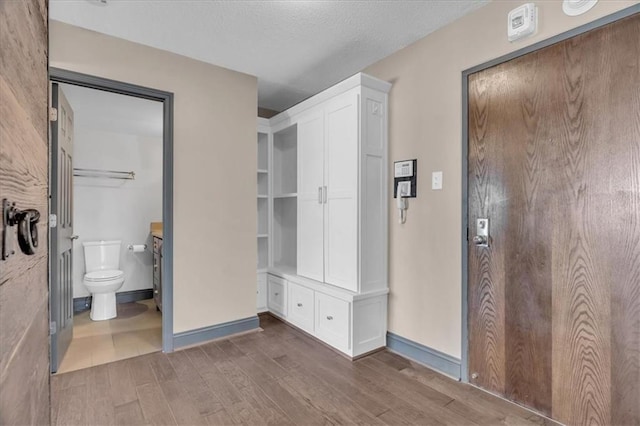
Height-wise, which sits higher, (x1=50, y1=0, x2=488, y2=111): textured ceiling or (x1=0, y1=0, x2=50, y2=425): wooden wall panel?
(x1=50, y1=0, x2=488, y2=111): textured ceiling

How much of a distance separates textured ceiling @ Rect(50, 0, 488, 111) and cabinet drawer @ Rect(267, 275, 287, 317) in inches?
81.1

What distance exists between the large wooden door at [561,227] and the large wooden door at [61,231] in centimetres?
279

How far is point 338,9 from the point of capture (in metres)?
2.13

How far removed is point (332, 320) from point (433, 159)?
147 cm

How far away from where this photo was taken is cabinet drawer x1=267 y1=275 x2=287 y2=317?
332 centimetres

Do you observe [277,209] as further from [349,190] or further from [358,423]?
[358,423]

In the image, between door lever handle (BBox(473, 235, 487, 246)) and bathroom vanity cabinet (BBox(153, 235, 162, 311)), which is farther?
bathroom vanity cabinet (BBox(153, 235, 162, 311))

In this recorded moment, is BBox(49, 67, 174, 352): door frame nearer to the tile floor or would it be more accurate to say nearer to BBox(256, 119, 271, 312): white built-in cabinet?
the tile floor

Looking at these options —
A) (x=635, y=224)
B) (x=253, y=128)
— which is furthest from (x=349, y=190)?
(x=635, y=224)

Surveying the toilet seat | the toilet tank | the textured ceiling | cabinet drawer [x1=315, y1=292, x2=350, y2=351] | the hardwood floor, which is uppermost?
the textured ceiling

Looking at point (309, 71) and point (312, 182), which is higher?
point (309, 71)

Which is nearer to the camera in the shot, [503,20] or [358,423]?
[358,423]

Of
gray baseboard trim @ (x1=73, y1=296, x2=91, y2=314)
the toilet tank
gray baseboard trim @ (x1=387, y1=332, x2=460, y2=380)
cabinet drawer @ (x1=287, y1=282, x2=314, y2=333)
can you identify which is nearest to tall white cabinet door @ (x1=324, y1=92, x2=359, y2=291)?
cabinet drawer @ (x1=287, y1=282, x2=314, y2=333)

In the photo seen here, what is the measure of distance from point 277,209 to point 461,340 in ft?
7.77
